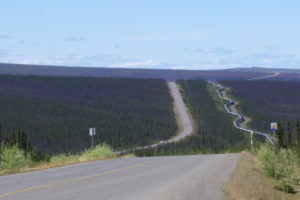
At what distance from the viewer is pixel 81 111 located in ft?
289

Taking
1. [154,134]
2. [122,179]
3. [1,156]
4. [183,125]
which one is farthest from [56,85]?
[122,179]

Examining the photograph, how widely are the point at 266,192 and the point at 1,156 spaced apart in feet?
43.6

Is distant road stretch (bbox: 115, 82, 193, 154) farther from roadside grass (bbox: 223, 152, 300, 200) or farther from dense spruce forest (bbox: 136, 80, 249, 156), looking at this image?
roadside grass (bbox: 223, 152, 300, 200)

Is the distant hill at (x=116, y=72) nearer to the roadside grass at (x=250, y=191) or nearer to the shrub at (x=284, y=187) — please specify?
the shrub at (x=284, y=187)

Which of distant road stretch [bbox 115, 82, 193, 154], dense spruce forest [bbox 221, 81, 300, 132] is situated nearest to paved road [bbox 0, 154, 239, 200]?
distant road stretch [bbox 115, 82, 193, 154]

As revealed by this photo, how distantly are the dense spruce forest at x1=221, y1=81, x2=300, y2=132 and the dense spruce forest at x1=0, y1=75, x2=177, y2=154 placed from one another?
37.9 ft

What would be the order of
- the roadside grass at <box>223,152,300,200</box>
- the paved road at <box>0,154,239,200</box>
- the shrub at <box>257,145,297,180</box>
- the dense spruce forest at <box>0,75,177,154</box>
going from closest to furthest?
the paved road at <box>0,154,239,200</box>, the roadside grass at <box>223,152,300,200</box>, the shrub at <box>257,145,297,180</box>, the dense spruce forest at <box>0,75,177,154</box>

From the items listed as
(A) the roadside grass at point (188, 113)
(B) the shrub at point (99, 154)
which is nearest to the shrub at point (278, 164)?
(B) the shrub at point (99, 154)

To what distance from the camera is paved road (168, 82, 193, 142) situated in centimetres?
8150

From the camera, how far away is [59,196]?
42.0 feet

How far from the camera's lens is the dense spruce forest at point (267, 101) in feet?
276

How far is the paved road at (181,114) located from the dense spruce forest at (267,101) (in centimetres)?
844

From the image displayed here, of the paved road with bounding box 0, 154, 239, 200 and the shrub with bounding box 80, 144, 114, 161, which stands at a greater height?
the paved road with bounding box 0, 154, 239, 200

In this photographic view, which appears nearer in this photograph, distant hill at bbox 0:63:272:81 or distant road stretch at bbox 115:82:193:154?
distant road stretch at bbox 115:82:193:154
